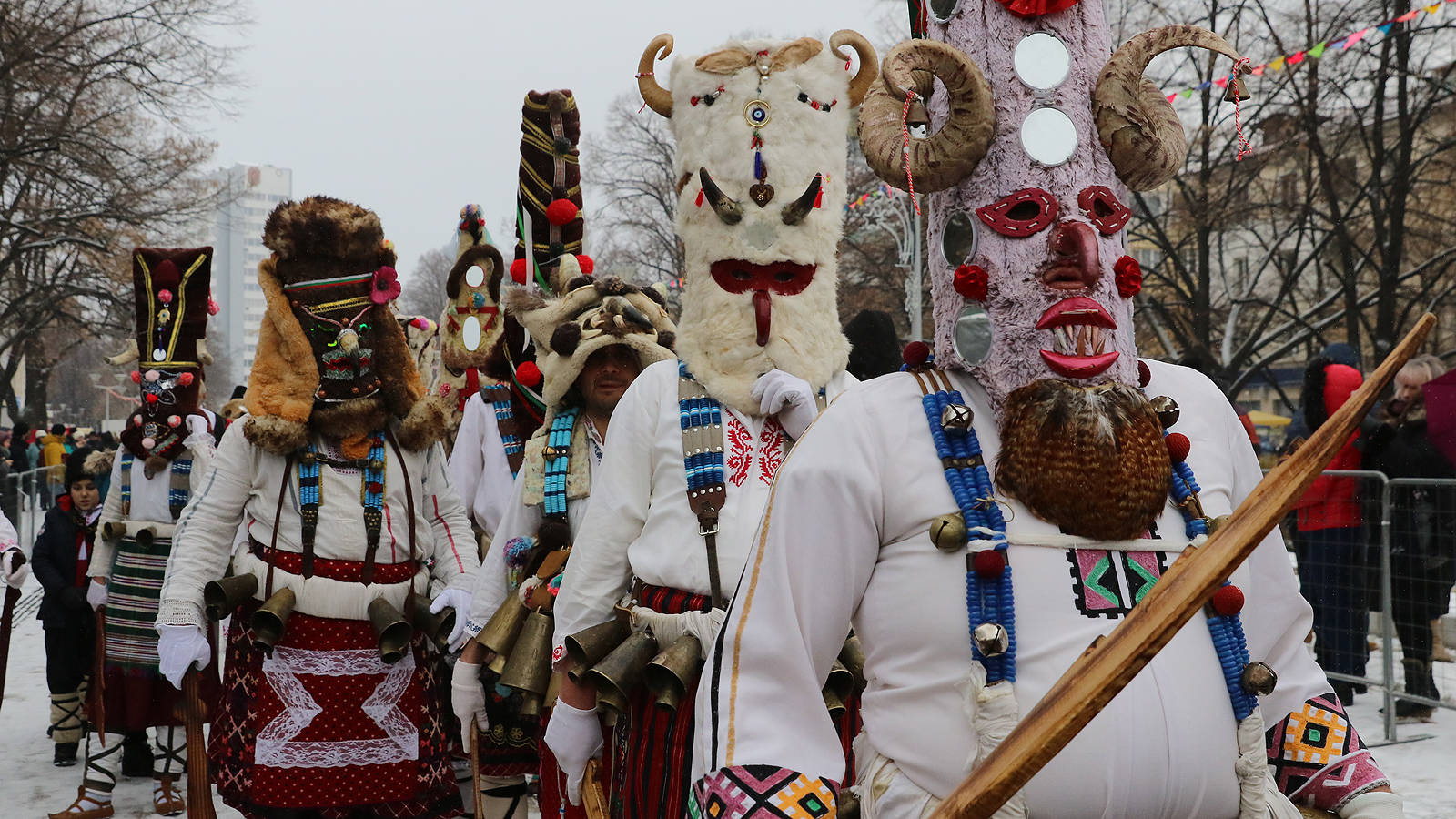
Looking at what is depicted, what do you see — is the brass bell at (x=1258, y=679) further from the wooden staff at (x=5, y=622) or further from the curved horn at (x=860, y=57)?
Result: the wooden staff at (x=5, y=622)

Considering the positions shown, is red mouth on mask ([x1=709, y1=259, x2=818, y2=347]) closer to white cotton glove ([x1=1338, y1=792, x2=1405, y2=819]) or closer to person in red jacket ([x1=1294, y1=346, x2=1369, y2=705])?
white cotton glove ([x1=1338, y1=792, x2=1405, y2=819])

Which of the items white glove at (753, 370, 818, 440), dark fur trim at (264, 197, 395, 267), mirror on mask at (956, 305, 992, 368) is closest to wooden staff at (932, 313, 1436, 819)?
mirror on mask at (956, 305, 992, 368)

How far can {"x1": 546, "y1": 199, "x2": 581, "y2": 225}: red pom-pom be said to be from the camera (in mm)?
5051

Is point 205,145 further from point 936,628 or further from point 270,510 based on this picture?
point 936,628

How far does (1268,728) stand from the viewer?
2.07m

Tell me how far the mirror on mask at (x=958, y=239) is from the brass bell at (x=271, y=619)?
306 centimetres

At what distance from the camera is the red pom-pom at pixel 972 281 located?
1964mm

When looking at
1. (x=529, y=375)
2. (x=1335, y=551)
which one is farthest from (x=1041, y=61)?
(x=1335, y=551)

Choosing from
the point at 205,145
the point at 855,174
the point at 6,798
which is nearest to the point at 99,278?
the point at 205,145

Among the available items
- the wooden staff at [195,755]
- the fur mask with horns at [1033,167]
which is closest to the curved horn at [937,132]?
the fur mask with horns at [1033,167]

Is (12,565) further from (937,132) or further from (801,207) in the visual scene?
(937,132)

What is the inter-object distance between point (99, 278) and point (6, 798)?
797 inches

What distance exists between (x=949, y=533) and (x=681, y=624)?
137 centimetres

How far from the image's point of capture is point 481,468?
6055 mm
